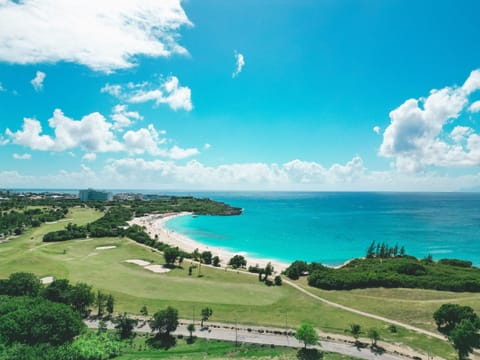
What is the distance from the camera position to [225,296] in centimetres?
5375

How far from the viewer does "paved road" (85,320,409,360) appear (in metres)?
34.8

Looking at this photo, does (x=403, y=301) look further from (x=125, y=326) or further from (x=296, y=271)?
(x=125, y=326)

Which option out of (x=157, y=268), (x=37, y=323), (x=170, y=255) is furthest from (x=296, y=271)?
(x=37, y=323)

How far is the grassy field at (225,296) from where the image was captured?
43.6 metres

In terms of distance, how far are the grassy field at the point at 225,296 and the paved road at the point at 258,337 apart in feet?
8.98

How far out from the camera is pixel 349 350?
3572cm

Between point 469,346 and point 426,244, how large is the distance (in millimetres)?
96807

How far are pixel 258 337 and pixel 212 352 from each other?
678cm

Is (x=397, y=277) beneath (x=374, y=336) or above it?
above

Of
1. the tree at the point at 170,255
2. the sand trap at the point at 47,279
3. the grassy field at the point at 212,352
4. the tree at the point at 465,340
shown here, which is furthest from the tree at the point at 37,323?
the tree at the point at 465,340

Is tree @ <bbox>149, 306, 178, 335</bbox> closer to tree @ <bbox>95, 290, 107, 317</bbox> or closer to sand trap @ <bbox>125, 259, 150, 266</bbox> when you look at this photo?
tree @ <bbox>95, 290, 107, 317</bbox>

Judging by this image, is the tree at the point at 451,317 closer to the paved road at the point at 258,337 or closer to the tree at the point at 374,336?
the tree at the point at 374,336

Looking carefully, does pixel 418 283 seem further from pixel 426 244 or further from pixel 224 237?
pixel 224 237

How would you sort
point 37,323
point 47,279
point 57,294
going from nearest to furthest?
1. point 37,323
2. point 57,294
3. point 47,279
